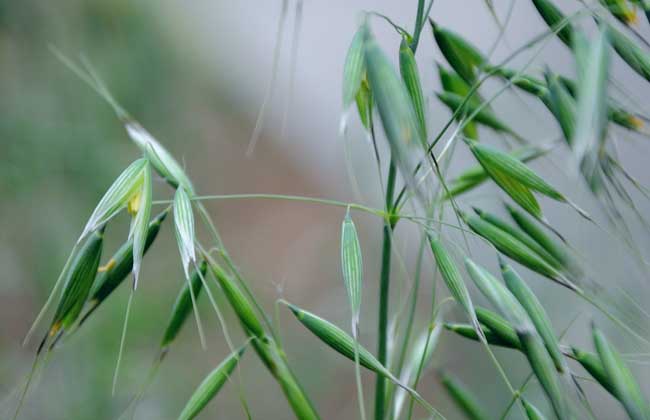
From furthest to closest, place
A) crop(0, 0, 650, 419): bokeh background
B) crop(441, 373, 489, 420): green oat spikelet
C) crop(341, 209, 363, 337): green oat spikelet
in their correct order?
crop(0, 0, 650, 419): bokeh background < crop(441, 373, 489, 420): green oat spikelet < crop(341, 209, 363, 337): green oat spikelet

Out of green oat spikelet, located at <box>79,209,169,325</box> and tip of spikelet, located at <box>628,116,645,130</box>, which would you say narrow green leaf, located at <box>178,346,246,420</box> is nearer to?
green oat spikelet, located at <box>79,209,169,325</box>

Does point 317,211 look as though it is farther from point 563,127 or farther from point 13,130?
point 563,127

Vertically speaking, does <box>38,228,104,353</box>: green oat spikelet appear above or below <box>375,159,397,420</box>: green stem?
above

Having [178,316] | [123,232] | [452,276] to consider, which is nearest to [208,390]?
[178,316]

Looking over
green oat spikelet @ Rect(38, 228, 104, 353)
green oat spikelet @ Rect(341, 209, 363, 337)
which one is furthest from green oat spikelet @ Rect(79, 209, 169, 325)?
green oat spikelet @ Rect(341, 209, 363, 337)

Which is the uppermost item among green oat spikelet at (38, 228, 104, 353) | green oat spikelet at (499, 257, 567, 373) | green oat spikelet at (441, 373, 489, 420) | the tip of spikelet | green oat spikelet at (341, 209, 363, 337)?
A: green oat spikelet at (38, 228, 104, 353)

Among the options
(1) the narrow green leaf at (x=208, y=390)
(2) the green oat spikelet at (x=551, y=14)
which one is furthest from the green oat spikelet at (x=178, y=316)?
(2) the green oat spikelet at (x=551, y=14)

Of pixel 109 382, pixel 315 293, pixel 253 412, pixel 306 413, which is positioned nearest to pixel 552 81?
pixel 306 413
